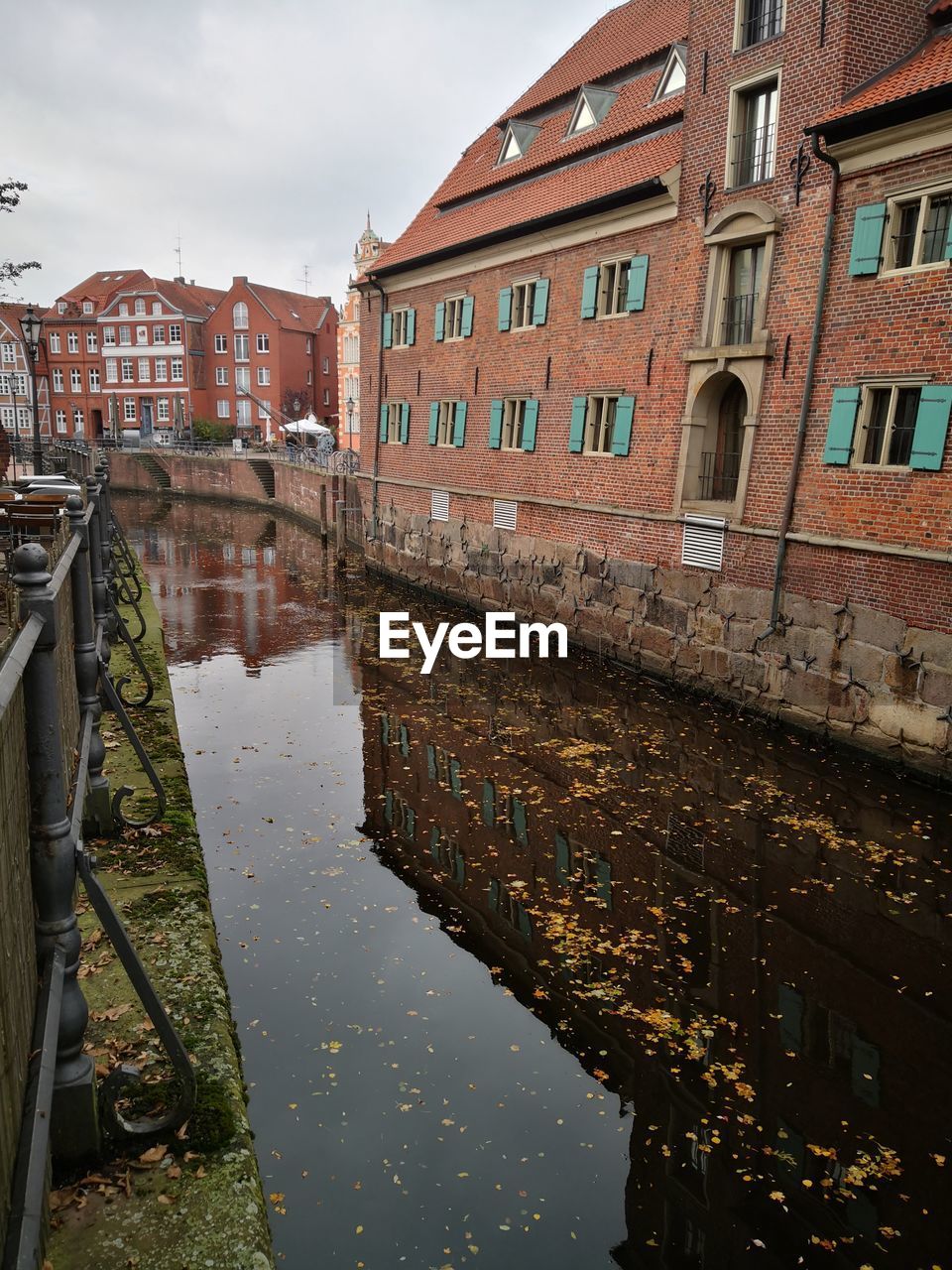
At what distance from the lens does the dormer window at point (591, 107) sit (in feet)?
68.7

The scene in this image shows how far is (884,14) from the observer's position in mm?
13180

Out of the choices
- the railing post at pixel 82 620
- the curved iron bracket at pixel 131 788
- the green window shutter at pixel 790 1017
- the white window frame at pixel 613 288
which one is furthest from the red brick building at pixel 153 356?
the green window shutter at pixel 790 1017

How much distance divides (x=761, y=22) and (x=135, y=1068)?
55.9 feet

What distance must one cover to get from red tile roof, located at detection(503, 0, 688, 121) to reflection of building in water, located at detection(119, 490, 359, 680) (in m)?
14.7

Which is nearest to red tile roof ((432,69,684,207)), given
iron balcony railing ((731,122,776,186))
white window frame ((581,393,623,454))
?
iron balcony railing ((731,122,776,186))

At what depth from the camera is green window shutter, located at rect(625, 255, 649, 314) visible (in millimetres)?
17156

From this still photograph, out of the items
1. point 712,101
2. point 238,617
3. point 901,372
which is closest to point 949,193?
point 901,372

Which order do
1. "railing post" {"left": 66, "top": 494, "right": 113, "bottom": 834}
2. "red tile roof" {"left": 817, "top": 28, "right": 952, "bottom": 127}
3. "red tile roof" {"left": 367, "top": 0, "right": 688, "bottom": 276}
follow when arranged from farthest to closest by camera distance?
1. "red tile roof" {"left": 367, "top": 0, "right": 688, "bottom": 276}
2. "red tile roof" {"left": 817, "top": 28, "right": 952, "bottom": 127}
3. "railing post" {"left": 66, "top": 494, "right": 113, "bottom": 834}

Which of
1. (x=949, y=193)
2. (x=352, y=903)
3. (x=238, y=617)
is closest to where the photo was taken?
(x=352, y=903)

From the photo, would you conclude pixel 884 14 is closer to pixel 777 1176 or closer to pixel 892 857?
pixel 892 857

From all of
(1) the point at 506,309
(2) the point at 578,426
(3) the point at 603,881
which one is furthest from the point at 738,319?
(3) the point at 603,881

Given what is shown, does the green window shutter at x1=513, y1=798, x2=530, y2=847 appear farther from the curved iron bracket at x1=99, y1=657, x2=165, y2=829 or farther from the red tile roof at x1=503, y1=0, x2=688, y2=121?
the red tile roof at x1=503, y1=0, x2=688, y2=121

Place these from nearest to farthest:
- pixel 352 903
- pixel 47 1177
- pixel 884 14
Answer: pixel 47 1177 < pixel 352 903 < pixel 884 14

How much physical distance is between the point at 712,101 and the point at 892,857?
1285 centimetres
